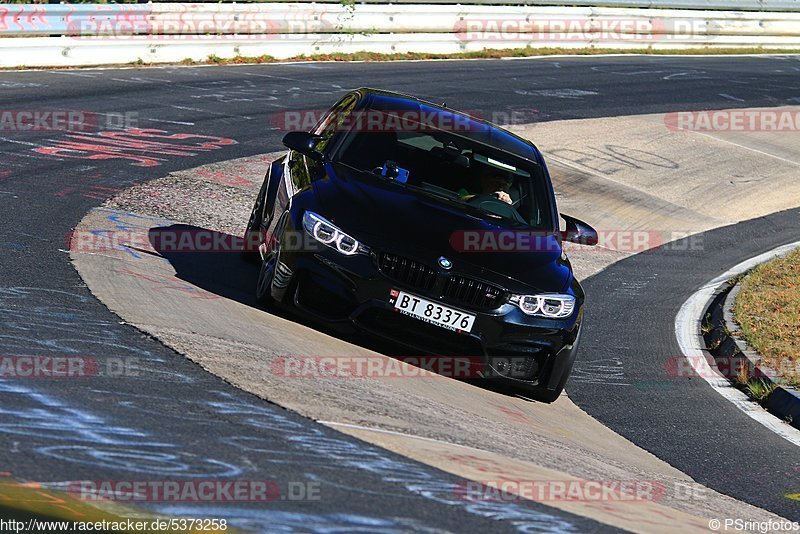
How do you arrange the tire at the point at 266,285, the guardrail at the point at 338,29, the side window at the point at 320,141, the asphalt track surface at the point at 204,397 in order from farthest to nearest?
1. the guardrail at the point at 338,29
2. the side window at the point at 320,141
3. the tire at the point at 266,285
4. the asphalt track surface at the point at 204,397

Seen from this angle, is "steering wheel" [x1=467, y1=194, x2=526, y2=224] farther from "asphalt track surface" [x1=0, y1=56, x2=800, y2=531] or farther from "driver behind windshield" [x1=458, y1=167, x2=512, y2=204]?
"asphalt track surface" [x1=0, y1=56, x2=800, y2=531]

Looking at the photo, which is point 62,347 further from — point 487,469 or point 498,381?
point 498,381

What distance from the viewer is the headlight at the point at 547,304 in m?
7.37

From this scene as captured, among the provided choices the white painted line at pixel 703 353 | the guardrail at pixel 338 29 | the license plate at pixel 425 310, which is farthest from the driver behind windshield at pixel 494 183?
the guardrail at pixel 338 29

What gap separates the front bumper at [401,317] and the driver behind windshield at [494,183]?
140 cm

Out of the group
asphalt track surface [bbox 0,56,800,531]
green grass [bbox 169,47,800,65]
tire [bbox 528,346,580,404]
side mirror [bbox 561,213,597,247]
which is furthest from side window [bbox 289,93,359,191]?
green grass [bbox 169,47,800,65]

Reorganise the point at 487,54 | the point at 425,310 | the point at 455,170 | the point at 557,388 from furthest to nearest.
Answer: the point at 487,54, the point at 455,170, the point at 557,388, the point at 425,310

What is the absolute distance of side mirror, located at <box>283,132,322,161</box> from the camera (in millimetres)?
8305

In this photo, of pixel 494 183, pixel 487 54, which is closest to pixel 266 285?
pixel 494 183

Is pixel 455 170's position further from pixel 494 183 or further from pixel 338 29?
pixel 338 29

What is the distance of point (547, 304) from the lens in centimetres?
747

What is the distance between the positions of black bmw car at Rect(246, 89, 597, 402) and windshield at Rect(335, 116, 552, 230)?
0.04 ft

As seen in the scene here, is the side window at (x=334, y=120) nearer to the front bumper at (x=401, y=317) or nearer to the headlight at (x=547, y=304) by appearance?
the front bumper at (x=401, y=317)

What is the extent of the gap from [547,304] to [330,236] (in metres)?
1.44
